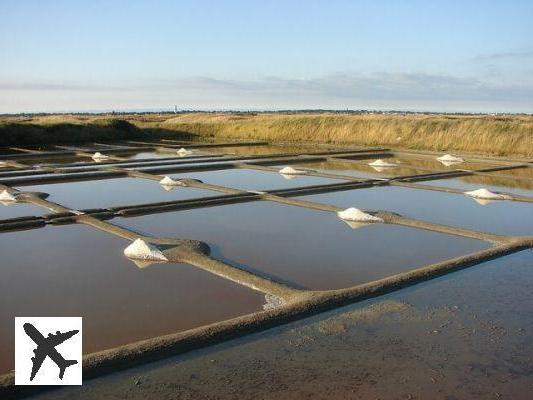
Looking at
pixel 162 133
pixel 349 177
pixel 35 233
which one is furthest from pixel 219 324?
pixel 162 133

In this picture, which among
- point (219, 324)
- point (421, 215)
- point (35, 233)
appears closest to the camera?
point (219, 324)

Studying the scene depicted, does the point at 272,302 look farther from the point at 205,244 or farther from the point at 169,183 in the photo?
the point at 169,183

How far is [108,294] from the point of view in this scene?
3.31 metres

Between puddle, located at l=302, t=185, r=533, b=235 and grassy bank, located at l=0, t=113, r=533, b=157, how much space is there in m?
7.65

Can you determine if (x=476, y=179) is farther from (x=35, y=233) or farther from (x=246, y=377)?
(x=246, y=377)

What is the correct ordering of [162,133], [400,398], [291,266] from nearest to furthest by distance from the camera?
[400,398] → [291,266] → [162,133]

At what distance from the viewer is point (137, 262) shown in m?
4.04

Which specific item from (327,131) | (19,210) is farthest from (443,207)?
(327,131)

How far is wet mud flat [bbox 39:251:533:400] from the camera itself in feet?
7.34

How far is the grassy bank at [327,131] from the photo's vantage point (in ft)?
48.9

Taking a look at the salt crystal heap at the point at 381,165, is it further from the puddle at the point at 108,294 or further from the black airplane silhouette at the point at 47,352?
the black airplane silhouette at the point at 47,352

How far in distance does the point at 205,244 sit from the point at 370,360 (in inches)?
89.1

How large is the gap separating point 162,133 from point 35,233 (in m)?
15.7

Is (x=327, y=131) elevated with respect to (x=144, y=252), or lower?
elevated
